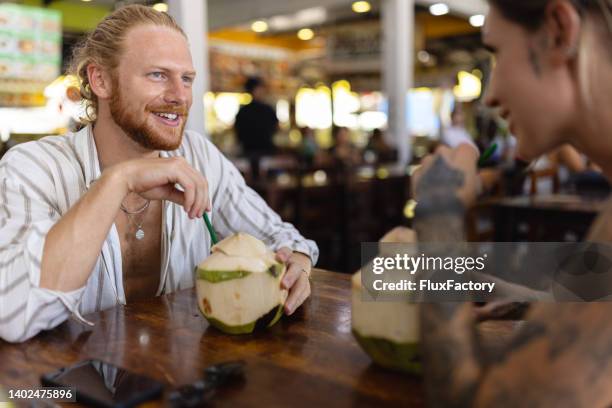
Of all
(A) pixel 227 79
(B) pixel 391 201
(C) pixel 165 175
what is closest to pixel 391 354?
(C) pixel 165 175

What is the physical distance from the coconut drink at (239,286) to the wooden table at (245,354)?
0.13 ft

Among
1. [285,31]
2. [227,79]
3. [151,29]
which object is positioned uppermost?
[285,31]

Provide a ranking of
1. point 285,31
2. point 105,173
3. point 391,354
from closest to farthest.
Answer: point 391,354, point 105,173, point 285,31

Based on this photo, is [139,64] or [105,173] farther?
[139,64]

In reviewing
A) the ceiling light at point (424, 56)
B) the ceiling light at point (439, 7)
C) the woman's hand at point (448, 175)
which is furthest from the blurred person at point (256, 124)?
the ceiling light at point (424, 56)

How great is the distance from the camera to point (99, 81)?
1698 millimetres

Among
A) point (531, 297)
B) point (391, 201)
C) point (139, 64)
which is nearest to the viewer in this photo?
point (531, 297)

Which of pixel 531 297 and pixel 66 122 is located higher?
pixel 66 122

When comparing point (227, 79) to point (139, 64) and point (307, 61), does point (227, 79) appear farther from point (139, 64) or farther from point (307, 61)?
point (139, 64)

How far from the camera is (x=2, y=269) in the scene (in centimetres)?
115

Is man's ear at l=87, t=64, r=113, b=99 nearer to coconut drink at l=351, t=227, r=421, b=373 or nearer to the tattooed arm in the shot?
coconut drink at l=351, t=227, r=421, b=373

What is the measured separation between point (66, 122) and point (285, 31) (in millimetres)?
6817

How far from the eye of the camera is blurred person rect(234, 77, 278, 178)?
694cm

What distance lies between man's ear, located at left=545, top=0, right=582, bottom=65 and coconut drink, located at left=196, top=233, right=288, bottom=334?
0.61m
